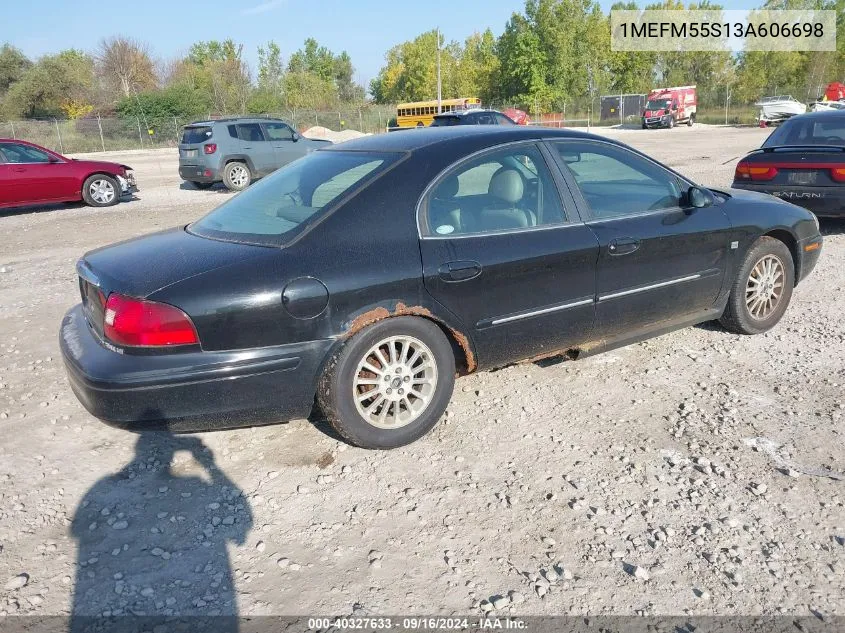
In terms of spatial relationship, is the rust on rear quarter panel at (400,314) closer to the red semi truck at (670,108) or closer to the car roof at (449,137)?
the car roof at (449,137)

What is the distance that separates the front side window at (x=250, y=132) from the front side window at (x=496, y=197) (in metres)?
13.5

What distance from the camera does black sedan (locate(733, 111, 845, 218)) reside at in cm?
787

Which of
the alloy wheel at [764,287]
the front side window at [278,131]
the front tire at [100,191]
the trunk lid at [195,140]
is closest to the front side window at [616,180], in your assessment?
the alloy wheel at [764,287]

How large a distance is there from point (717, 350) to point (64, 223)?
441 inches

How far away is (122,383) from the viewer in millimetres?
3080

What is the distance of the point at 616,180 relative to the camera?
4.46m

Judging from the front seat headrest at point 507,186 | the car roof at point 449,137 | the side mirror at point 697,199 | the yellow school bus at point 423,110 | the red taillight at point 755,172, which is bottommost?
the red taillight at point 755,172

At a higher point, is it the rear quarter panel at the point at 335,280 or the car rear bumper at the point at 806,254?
the rear quarter panel at the point at 335,280

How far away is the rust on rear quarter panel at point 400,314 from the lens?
3334 millimetres

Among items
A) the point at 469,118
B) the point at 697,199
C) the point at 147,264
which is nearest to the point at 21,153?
the point at 469,118

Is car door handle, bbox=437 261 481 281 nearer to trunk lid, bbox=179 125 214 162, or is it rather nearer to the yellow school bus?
trunk lid, bbox=179 125 214 162

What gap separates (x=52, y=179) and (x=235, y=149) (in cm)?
411

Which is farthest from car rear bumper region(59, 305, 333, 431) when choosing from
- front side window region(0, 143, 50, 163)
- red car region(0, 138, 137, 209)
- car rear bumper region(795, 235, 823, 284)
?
front side window region(0, 143, 50, 163)

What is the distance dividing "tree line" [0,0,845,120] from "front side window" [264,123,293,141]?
114 feet
